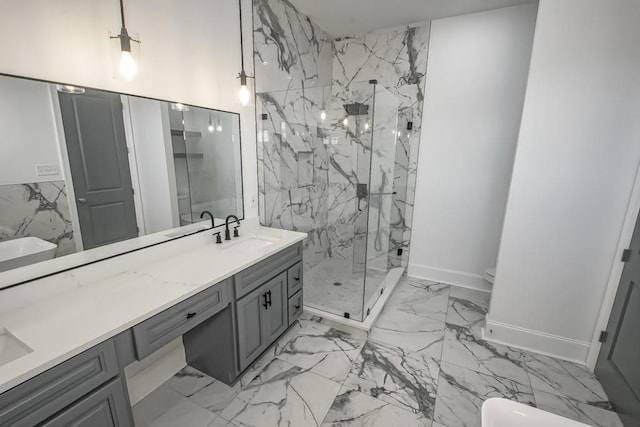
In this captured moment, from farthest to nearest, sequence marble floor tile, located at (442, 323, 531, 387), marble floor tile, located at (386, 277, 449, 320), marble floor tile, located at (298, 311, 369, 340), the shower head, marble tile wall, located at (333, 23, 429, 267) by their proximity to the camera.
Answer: marble tile wall, located at (333, 23, 429, 267) → marble floor tile, located at (386, 277, 449, 320) → the shower head → marble floor tile, located at (298, 311, 369, 340) → marble floor tile, located at (442, 323, 531, 387)

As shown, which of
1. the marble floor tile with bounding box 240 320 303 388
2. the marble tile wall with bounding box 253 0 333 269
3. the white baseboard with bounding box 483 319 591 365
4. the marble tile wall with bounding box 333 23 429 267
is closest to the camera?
the marble floor tile with bounding box 240 320 303 388

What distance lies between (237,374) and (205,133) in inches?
67.4

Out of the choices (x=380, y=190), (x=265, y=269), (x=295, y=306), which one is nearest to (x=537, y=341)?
(x=380, y=190)

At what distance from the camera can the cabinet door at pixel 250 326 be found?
6.07ft

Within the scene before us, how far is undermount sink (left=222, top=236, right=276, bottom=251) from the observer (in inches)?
84.7

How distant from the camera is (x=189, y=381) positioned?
76.4 inches

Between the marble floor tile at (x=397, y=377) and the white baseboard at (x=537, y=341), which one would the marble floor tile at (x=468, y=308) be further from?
the marble floor tile at (x=397, y=377)

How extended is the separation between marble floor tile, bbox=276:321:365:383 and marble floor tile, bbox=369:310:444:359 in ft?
0.81

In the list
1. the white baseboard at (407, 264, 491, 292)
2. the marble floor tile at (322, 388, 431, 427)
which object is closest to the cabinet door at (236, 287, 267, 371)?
the marble floor tile at (322, 388, 431, 427)

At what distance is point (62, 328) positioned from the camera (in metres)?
1.13

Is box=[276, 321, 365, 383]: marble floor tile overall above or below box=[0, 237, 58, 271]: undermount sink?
below

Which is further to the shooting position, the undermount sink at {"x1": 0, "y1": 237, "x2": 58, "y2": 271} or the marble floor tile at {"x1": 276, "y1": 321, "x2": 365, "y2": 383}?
the marble floor tile at {"x1": 276, "y1": 321, "x2": 365, "y2": 383}

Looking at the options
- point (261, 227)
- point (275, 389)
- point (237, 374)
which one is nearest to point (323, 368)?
point (275, 389)

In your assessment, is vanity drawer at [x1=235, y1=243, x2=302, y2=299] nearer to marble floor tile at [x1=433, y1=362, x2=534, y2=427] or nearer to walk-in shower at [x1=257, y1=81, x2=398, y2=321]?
walk-in shower at [x1=257, y1=81, x2=398, y2=321]
